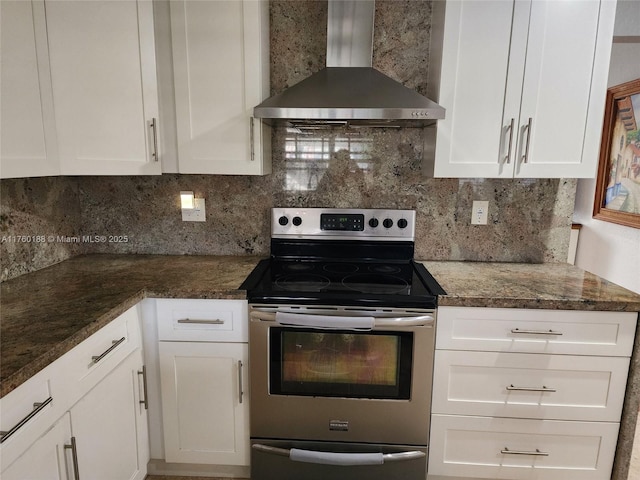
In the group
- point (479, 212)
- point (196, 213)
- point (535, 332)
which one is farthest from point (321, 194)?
point (535, 332)

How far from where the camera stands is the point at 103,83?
1.65 metres

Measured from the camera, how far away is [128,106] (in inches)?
66.2

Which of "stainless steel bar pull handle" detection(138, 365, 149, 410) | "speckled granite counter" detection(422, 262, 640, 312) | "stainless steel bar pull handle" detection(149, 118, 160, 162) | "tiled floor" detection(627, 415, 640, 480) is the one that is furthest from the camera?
"tiled floor" detection(627, 415, 640, 480)

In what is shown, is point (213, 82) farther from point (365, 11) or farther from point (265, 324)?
point (265, 324)

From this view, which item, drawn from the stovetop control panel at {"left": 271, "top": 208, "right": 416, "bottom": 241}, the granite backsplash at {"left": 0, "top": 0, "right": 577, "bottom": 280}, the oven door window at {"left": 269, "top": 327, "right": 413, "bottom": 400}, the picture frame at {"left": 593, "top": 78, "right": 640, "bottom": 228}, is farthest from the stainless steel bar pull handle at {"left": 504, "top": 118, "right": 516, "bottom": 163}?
the picture frame at {"left": 593, "top": 78, "right": 640, "bottom": 228}

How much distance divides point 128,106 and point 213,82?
37cm

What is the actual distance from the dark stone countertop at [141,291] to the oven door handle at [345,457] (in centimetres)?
66

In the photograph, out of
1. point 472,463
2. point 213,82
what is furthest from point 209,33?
point 472,463

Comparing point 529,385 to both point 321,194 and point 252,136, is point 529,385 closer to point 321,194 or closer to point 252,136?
point 321,194

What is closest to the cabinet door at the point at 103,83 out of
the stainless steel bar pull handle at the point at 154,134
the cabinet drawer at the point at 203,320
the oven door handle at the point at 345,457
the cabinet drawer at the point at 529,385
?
the stainless steel bar pull handle at the point at 154,134

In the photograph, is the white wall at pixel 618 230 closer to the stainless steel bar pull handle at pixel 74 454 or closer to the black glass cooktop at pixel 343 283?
the black glass cooktop at pixel 343 283

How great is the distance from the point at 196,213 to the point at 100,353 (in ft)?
3.19

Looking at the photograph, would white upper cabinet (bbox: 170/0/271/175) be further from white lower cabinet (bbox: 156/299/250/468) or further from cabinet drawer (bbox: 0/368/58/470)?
cabinet drawer (bbox: 0/368/58/470)

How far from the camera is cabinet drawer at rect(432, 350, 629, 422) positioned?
155cm
